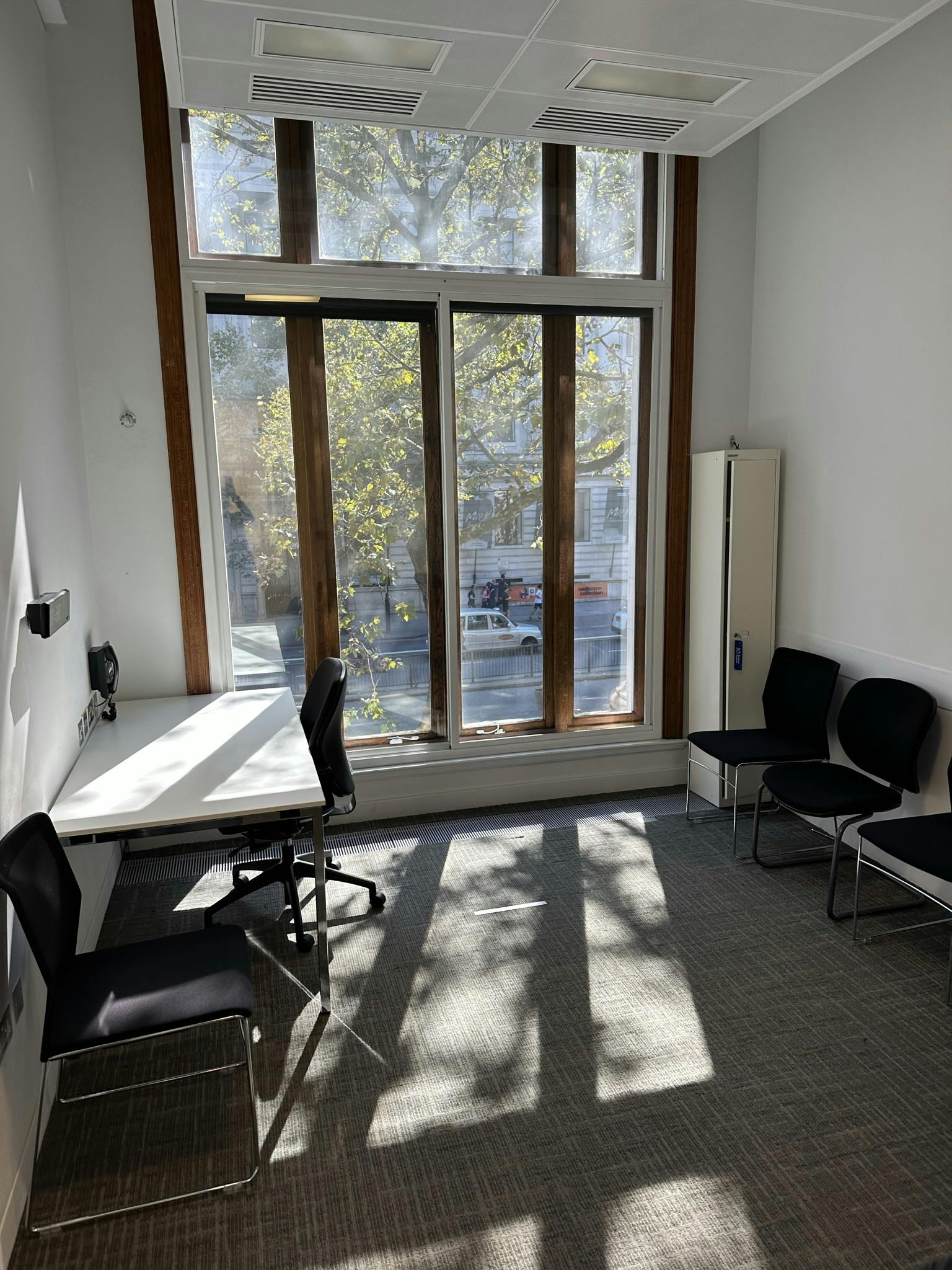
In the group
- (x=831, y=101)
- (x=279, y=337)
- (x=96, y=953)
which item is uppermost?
(x=831, y=101)

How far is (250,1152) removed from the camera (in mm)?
2373

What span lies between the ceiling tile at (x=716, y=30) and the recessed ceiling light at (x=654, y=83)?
16cm

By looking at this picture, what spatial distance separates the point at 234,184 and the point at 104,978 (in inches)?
136

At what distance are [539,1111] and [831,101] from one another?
4307mm

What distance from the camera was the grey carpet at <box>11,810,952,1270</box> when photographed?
2.11 metres

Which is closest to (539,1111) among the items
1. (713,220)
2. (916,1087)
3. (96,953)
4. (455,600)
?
(916,1087)

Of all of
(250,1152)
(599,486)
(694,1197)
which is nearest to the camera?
(694,1197)

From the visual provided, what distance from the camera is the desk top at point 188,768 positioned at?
8.88ft

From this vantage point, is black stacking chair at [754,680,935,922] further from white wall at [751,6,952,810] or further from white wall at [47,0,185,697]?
white wall at [47,0,185,697]

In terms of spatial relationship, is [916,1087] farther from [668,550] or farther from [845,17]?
[845,17]

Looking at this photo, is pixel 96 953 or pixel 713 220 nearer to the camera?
pixel 96 953

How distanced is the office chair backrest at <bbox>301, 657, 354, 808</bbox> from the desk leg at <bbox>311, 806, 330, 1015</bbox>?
45 cm

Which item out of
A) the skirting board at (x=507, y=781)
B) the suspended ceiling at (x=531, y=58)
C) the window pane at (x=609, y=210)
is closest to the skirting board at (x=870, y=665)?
the skirting board at (x=507, y=781)

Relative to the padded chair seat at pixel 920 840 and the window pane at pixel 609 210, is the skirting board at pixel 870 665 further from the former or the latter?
the window pane at pixel 609 210
